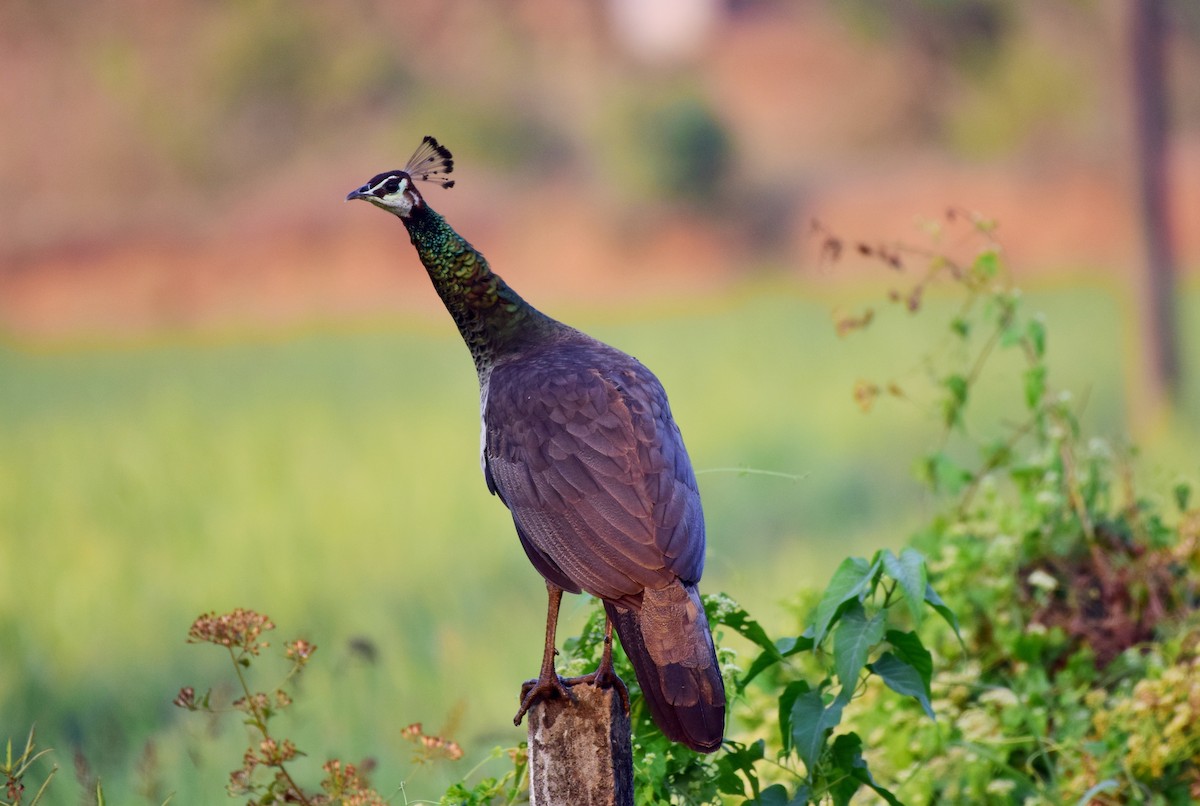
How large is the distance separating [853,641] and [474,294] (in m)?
1.05

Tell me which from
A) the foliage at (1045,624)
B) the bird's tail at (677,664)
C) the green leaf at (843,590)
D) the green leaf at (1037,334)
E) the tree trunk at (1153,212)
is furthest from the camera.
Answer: the tree trunk at (1153,212)

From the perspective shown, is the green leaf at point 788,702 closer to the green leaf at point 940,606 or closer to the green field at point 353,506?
the green leaf at point 940,606

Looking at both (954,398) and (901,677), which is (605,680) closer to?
(901,677)

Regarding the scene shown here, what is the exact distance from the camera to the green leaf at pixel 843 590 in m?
2.58

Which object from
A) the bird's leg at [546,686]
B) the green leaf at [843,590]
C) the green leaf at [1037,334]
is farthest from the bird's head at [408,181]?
the green leaf at [1037,334]

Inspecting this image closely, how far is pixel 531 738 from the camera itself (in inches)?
93.5

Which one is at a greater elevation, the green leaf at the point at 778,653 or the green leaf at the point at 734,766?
the green leaf at the point at 778,653

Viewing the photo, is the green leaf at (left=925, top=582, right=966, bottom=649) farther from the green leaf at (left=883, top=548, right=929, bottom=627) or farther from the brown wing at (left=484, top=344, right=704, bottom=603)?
the brown wing at (left=484, top=344, right=704, bottom=603)

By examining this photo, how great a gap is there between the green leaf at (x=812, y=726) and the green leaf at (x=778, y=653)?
102mm

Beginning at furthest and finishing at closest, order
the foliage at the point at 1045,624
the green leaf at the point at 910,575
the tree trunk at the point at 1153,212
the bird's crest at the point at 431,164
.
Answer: the tree trunk at the point at 1153,212
the foliage at the point at 1045,624
the bird's crest at the point at 431,164
the green leaf at the point at 910,575

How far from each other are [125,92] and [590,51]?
564 cm

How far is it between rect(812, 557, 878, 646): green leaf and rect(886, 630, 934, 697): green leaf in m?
0.11

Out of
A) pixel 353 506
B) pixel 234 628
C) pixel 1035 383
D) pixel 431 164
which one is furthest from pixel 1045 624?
pixel 353 506

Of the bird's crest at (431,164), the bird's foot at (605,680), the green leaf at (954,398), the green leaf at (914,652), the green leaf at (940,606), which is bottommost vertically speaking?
the bird's foot at (605,680)
